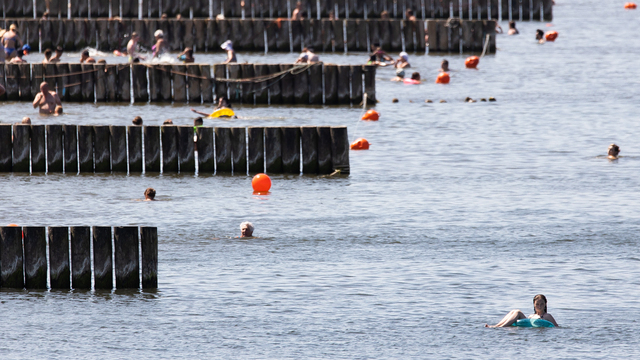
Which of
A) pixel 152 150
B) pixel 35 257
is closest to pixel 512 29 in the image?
pixel 152 150

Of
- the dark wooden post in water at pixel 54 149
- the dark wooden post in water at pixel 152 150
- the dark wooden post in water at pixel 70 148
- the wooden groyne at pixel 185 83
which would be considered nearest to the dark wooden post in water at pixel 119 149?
the dark wooden post in water at pixel 152 150

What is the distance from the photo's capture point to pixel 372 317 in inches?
693

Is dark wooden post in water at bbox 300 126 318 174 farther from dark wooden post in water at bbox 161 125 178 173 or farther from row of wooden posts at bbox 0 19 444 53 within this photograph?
row of wooden posts at bbox 0 19 444 53

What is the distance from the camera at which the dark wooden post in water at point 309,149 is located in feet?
96.9

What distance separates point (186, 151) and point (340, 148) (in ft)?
14.7

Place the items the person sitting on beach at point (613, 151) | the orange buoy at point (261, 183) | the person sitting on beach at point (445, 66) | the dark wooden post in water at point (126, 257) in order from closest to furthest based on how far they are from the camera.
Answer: the dark wooden post in water at point (126, 257) → the orange buoy at point (261, 183) → the person sitting on beach at point (613, 151) → the person sitting on beach at point (445, 66)

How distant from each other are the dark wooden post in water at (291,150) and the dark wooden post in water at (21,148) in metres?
7.35

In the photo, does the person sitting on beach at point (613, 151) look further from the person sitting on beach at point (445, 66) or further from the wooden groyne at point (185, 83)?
the person sitting on beach at point (445, 66)

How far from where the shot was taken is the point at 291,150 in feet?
98.0

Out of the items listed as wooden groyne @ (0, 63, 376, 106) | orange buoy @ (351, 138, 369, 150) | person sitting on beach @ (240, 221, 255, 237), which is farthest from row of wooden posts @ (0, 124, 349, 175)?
wooden groyne @ (0, 63, 376, 106)

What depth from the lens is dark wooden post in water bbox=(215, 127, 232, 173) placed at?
1180 inches

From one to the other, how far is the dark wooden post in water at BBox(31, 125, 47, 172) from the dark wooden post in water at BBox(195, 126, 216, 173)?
450 cm

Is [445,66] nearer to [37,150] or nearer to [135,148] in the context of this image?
[135,148]

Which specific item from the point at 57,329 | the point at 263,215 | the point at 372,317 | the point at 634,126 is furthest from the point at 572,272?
the point at 634,126
